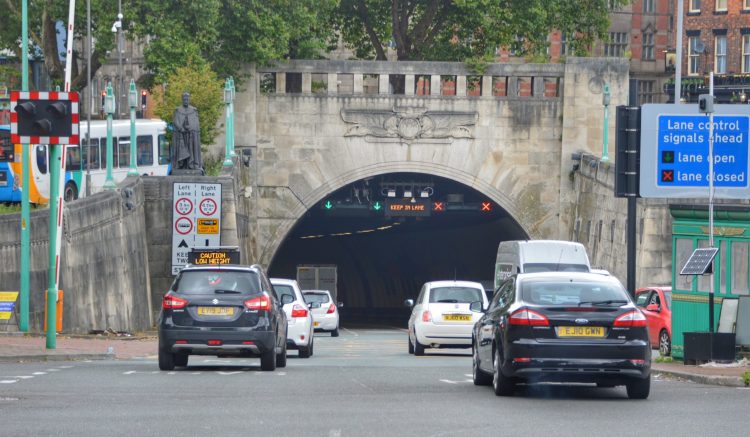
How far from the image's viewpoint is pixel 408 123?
52.0 meters

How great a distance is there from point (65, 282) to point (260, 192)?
18.6 metres

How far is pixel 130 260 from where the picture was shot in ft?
131

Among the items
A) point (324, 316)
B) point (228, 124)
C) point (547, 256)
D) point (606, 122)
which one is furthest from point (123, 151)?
point (547, 256)

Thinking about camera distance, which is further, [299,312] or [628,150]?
[628,150]

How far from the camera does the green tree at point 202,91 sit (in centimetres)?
4950

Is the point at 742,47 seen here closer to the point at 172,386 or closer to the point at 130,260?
the point at 130,260

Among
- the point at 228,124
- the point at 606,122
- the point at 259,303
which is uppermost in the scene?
the point at 606,122

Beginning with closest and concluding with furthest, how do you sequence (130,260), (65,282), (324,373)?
(324,373) → (65,282) → (130,260)

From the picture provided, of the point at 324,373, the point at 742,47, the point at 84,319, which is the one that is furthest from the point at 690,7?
the point at 324,373

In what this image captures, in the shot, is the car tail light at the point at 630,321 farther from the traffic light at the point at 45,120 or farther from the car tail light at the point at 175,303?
the traffic light at the point at 45,120

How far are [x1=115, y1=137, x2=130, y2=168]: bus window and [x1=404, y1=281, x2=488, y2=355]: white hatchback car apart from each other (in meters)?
25.3

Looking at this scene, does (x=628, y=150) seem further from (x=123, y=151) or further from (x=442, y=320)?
(x=123, y=151)

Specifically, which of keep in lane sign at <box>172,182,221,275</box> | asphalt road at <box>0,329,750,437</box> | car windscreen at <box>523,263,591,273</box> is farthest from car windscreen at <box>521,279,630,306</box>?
keep in lane sign at <box>172,182,221,275</box>

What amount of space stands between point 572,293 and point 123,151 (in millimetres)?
38029
